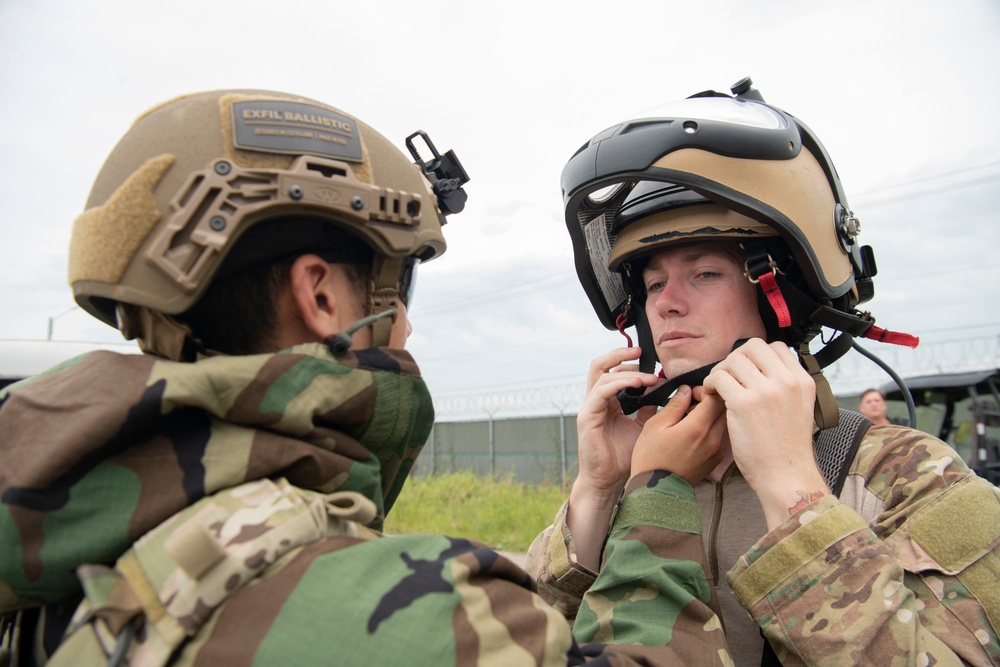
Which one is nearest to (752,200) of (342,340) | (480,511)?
(342,340)

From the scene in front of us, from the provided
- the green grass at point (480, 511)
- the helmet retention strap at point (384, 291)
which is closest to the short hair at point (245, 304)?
the helmet retention strap at point (384, 291)

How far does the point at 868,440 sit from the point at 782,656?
A: 717 mm

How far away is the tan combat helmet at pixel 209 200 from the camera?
4.63 ft

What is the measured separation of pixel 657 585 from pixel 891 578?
0.52 meters

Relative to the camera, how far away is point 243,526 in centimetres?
117

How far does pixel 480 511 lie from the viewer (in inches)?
420

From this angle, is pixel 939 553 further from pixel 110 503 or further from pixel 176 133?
pixel 176 133

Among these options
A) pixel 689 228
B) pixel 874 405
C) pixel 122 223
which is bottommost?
pixel 874 405

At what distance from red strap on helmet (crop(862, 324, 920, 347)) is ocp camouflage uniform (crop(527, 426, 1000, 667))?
595mm

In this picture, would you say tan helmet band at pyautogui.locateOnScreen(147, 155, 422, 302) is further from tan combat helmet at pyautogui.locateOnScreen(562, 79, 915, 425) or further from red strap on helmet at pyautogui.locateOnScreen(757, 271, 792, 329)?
red strap on helmet at pyautogui.locateOnScreen(757, 271, 792, 329)

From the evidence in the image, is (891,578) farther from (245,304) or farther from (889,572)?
(245,304)

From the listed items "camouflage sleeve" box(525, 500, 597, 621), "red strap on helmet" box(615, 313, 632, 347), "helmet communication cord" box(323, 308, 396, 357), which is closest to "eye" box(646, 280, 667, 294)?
"red strap on helmet" box(615, 313, 632, 347)

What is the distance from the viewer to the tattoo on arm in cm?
176

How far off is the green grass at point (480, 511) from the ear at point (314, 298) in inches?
318
